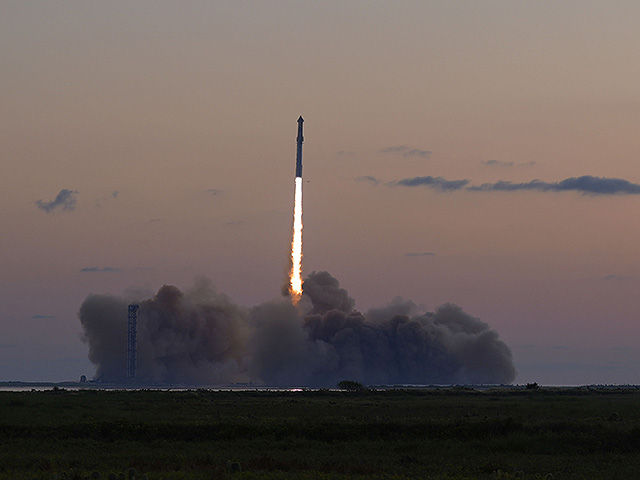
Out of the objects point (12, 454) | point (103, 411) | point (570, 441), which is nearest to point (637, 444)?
point (570, 441)

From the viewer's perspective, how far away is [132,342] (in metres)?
193

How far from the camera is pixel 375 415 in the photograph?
7131 centimetres

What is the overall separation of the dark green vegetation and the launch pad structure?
11601 centimetres

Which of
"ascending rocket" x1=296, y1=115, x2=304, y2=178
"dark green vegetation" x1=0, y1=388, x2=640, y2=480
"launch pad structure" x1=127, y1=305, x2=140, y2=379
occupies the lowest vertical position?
"launch pad structure" x1=127, y1=305, x2=140, y2=379

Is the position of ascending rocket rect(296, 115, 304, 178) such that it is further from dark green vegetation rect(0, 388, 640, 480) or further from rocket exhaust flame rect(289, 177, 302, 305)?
dark green vegetation rect(0, 388, 640, 480)

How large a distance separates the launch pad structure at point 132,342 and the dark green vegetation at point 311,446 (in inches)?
4567

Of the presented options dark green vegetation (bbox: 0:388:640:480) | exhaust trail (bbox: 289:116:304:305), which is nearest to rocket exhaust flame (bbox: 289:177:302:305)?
exhaust trail (bbox: 289:116:304:305)

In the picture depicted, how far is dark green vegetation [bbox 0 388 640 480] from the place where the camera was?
134 feet

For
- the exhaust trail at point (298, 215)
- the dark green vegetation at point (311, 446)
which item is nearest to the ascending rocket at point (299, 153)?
the exhaust trail at point (298, 215)

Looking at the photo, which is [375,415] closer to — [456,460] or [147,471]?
[456,460]

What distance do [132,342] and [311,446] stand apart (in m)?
145

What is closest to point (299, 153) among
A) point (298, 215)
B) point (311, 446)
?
point (298, 215)

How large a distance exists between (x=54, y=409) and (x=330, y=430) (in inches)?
1182

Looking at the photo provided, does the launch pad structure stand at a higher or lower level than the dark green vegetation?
lower
